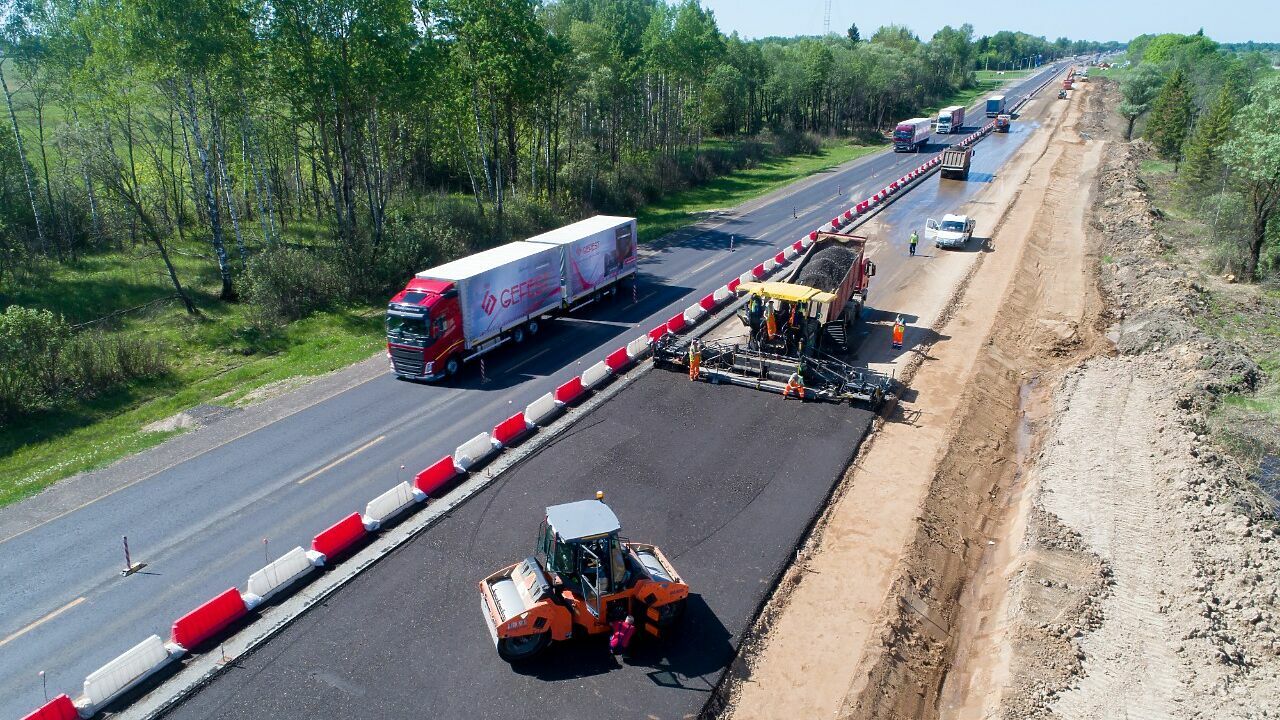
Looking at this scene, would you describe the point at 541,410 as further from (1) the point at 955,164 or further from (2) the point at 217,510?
(1) the point at 955,164

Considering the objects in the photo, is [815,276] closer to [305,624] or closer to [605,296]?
[605,296]

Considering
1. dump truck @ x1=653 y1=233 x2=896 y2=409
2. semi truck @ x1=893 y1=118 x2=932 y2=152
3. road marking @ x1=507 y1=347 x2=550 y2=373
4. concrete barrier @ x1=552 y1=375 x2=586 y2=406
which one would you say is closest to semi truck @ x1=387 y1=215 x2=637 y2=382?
road marking @ x1=507 y1=347 x2=550 y2=373

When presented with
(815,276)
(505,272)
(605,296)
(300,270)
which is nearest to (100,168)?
(300,270)

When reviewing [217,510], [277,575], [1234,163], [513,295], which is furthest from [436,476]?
[1234,163]

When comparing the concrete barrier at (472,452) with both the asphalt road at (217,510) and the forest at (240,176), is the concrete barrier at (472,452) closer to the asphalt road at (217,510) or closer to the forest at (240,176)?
the asphalt road at (217,510)

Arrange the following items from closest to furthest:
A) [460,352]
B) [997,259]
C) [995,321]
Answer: [460,352]
[995,321]
[997,259]

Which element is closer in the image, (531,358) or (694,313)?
(531,358)
